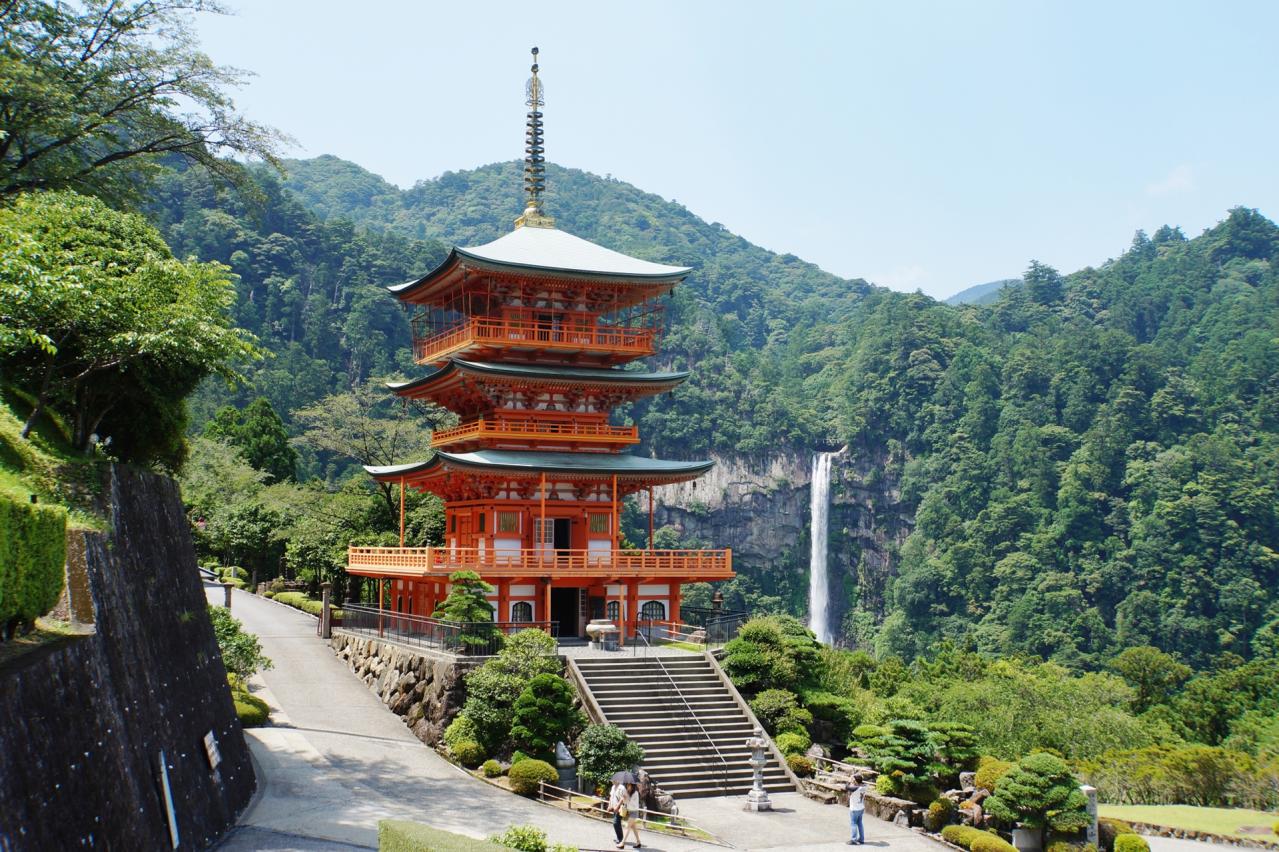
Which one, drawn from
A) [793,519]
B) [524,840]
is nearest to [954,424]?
[793,519]

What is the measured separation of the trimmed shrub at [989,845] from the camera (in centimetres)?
2103

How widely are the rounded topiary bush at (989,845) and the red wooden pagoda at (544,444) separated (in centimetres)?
1188

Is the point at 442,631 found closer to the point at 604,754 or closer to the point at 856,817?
the point at 604,754

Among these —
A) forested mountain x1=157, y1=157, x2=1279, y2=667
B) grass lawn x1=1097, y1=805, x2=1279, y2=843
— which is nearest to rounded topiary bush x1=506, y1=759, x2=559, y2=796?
grass lawn x1=1097, y1=805, x2=1279, y2=843

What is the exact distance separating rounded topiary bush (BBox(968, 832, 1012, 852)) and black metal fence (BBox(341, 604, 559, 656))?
37.4 feet

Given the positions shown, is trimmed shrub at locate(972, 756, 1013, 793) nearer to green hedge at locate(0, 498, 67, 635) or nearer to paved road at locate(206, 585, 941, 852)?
paved road at locate(206, 585, 941, 852)

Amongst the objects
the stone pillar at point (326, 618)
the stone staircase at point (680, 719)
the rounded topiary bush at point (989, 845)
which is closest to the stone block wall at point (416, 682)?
the stone staircase at point (680, 719)

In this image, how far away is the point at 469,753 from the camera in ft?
79.0

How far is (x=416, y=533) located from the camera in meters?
42.8

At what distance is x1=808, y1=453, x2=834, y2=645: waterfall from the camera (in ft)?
338

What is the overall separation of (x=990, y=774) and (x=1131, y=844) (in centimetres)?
371

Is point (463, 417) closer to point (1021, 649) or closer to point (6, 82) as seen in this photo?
point (6, 82)

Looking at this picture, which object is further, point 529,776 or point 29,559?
point 529,776

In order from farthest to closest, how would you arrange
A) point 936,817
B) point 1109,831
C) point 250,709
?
point 250,709
point 936,817
point 1109,831
